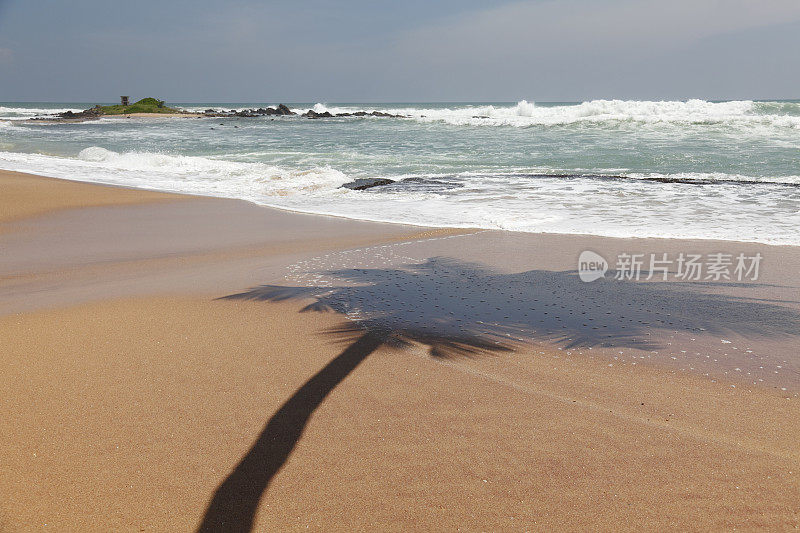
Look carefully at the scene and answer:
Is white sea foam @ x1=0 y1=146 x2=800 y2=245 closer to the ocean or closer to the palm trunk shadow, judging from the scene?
Result: the ocean

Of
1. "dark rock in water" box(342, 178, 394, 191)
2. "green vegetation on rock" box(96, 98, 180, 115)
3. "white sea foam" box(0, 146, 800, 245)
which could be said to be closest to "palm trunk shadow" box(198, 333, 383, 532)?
"white sea foam" box(0, 146, 800, 245)

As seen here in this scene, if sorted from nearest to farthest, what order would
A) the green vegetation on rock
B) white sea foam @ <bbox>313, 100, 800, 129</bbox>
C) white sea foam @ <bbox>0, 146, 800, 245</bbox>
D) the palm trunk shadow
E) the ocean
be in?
the palm trunk shadow
white sea foam @ <bbox>0, 146, 800, 245</bbox>
the ocean
white sea foam @ <bbox>313, 100, 800, 129</bbox>
the green vegetation on rock

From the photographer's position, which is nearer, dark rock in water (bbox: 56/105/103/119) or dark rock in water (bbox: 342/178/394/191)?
dark rock in water (bbox: 342/178/394/191)

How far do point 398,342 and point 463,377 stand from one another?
646 millimetres

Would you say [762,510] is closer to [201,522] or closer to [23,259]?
[201,522]

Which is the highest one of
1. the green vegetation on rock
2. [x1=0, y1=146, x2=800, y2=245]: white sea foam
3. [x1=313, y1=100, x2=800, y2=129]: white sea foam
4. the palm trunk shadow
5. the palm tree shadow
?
the green vegetation on rock

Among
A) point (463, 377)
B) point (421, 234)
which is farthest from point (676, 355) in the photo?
point (421, 234)

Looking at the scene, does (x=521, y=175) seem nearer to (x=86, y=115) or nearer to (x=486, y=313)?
(x=486, y=313)

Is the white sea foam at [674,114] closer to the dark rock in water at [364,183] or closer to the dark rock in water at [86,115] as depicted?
the dark rock in water at [364,183]

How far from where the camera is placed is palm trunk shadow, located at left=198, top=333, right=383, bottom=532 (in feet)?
7.18

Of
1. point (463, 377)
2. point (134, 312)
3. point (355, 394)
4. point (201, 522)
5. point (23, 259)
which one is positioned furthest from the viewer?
point (23, 259)

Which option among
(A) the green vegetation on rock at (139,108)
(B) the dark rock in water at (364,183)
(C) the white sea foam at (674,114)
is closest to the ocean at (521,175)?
(B) the dark rock in water at (364,183)

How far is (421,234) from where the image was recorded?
787 centimetres

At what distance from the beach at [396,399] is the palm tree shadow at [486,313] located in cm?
2
